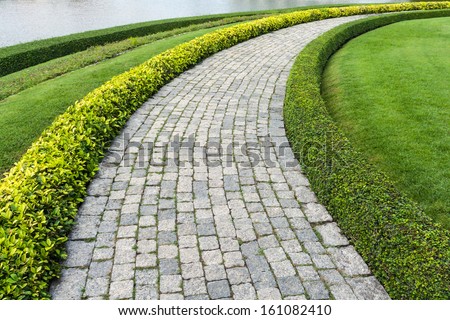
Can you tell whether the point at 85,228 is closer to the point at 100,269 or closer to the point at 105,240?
the point at 105,240

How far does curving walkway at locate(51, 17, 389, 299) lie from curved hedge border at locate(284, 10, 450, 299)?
24 cm

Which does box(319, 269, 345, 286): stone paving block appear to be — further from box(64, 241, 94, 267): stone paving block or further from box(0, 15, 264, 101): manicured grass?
box(0, 15, 264, 101): manicured grass

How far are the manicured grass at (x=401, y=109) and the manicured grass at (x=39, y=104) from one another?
6923 millimetres

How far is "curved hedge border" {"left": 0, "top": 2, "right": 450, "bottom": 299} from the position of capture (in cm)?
427

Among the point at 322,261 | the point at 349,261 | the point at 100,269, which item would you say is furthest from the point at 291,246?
the point at 100,269

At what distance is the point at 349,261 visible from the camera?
4957 millimetres

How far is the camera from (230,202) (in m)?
6.03

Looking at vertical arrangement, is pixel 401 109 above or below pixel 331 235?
above

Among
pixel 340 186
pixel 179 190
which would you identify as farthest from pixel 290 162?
pixel 179 190

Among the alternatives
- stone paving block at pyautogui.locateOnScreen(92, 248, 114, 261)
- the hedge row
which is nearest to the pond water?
the hedge row

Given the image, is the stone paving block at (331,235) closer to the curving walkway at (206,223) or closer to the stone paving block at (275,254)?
the curving walkway at (206,223)

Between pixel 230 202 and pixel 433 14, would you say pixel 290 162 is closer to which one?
pixel 230 202

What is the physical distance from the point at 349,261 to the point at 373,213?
2.32 feet
